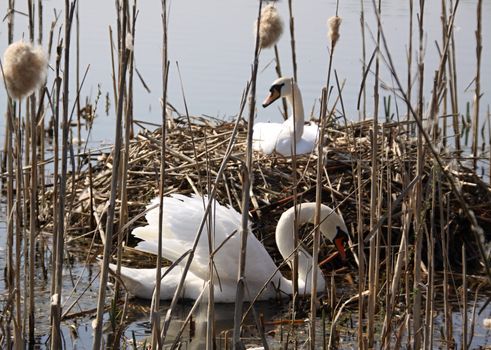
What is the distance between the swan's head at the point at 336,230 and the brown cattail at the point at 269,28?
2868mm

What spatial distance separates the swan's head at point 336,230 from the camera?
578 centimetres

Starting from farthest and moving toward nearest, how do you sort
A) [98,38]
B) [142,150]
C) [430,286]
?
1. [98,38]
2. [142,150]
3. [430,286]

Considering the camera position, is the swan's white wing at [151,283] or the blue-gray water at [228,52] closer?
the swan's white wing at [151,283]

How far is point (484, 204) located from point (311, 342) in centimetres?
301

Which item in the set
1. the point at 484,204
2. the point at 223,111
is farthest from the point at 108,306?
the point at 223,111

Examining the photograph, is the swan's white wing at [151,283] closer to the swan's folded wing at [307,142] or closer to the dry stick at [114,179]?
the swan's folded wing at [307,142]

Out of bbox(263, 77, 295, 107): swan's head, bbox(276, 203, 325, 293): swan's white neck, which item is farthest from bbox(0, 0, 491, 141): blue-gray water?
bbox(276, 203, 325, 293): swan's white neck

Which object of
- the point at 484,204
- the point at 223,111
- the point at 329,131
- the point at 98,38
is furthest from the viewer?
the point at 98,38

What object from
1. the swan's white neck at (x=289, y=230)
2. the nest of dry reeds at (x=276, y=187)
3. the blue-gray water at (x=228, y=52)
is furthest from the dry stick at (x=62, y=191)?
the blue-gray water at (x=228, y=52)

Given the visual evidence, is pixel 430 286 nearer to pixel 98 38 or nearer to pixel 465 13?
pixel 98 38

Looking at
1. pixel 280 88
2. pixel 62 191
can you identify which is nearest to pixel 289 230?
pixel 280 88

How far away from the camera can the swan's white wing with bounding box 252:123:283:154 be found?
7.16 m

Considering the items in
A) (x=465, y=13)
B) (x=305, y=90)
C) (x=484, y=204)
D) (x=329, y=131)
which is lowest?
(x=484, y=204)

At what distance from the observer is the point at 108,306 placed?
5117 millimetres
